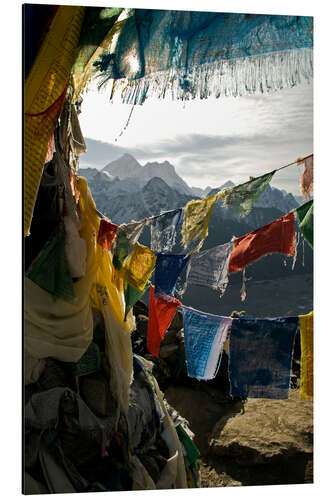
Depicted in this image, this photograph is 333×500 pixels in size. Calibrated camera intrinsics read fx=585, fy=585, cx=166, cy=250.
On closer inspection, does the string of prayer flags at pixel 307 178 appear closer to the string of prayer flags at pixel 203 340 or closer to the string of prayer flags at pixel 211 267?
the string of prayer flags at pixel 211 267

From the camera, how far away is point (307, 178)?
3.28 m

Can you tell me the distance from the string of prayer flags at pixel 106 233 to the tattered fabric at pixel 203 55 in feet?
2.73

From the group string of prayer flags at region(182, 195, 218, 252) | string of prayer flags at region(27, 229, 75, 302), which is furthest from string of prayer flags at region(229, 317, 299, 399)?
string of prayer flags at region(27, 229, 75, 302)

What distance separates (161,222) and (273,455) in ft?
8.56

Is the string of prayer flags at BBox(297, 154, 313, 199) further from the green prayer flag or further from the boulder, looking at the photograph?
the boulder

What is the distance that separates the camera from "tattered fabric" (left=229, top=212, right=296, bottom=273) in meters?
3.08

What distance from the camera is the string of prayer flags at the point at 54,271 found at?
10.6ft

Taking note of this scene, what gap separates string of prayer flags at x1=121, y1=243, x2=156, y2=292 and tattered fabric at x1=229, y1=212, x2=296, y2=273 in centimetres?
69

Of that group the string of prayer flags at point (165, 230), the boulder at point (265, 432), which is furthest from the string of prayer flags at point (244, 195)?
the boulder at point (265, 432)

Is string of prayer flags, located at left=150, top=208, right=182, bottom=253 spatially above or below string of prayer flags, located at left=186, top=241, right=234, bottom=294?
above

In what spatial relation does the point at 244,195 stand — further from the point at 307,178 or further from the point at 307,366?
the point at 307,366

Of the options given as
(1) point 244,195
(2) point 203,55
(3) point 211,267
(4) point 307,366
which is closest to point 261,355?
(4) point 307,366

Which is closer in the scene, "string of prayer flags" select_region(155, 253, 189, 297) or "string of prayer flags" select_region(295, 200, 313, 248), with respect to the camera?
"string of prayer flags" select_region(295, 200, 313, 248)

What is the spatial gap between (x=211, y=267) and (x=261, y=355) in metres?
0.57
